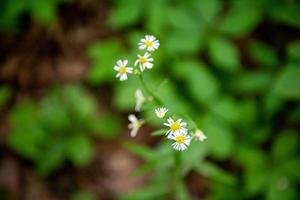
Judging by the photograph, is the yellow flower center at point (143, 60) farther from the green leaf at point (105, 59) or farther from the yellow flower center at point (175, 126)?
the green leaf at point (105, 59)

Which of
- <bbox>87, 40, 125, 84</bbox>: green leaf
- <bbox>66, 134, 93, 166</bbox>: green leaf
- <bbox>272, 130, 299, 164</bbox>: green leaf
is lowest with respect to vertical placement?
<bbox>272, 130, 299, 164</bbox>: green leaf

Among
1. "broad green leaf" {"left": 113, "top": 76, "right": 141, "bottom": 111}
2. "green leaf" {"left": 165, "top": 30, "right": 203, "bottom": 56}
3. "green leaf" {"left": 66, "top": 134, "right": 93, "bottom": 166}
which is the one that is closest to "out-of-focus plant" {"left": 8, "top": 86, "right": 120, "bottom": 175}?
"green leaf" {"left": 66, "top": 134, "right": 93, "bottom": 166}

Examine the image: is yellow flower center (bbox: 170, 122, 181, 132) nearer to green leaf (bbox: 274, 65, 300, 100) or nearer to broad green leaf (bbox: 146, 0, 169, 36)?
green leaf (bbox: 274, 65, 300, 100)

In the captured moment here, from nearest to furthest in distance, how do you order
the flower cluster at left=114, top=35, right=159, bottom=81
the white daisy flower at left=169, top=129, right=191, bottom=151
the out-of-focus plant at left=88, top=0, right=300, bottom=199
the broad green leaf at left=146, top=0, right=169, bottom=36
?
the white daisy flower at left=169, top=129, right=191, bottom=151, the flower cluster at left=114, top=35, right=159, bottom=81, the out-of-focus plant at left=88, top=0, right=300, bottom=199, the broad green leaf at left=146, top=0, right=169, bottom=36

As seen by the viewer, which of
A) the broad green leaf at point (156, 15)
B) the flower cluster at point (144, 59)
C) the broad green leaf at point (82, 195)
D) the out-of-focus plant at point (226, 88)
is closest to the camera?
the flower cluster at point (144, 59)

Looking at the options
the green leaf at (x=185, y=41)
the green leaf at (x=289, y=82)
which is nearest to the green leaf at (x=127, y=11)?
the green leaf at (x=185, y=41)

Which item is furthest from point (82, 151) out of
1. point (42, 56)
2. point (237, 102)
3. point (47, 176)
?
point (237, 102)

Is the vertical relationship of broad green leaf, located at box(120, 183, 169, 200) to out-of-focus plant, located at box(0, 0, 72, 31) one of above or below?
below
